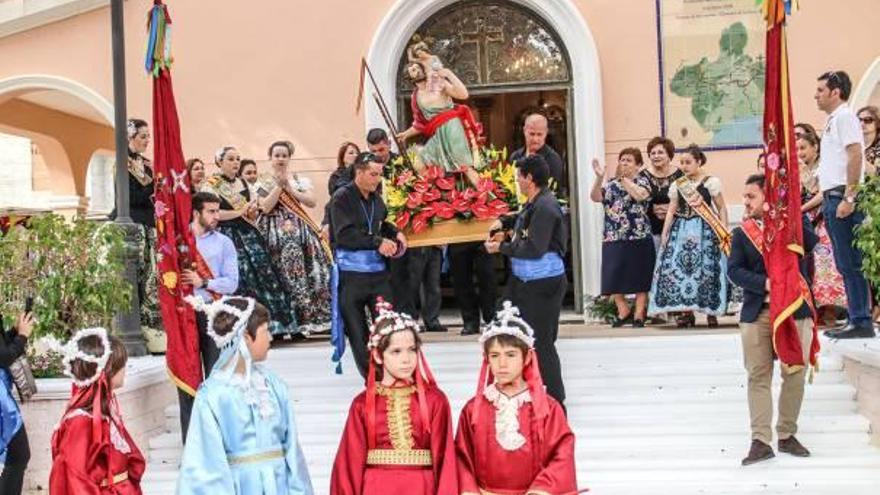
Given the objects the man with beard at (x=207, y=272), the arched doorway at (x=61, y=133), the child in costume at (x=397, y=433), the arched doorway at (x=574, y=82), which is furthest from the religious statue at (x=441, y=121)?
the arched doorway at (x=61, y=133)

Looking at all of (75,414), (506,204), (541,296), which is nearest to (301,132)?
(506,204)

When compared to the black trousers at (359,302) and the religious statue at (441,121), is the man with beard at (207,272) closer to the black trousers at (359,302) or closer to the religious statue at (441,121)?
the black trousers at (359,302)

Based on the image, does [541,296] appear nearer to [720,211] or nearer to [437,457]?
[437,457]

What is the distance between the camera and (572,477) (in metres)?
4.81

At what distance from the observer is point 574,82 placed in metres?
11.9

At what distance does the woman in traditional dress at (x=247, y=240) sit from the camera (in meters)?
9.39

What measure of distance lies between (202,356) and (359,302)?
1126 millimetres

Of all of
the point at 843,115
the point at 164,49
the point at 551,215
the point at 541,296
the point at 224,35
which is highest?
the point at 224,35

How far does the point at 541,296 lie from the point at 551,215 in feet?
1.72

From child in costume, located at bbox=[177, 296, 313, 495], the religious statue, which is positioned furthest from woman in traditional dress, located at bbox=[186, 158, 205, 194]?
child in costume, located at bbox=[177, 296, 313, 495]

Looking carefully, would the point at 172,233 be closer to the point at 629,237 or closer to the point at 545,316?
the point at 545,316

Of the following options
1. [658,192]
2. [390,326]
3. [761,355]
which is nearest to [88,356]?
[390,326]

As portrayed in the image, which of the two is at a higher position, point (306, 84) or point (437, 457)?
point (306, 84)

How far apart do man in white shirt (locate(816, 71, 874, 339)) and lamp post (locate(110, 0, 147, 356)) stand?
16.2 feet
